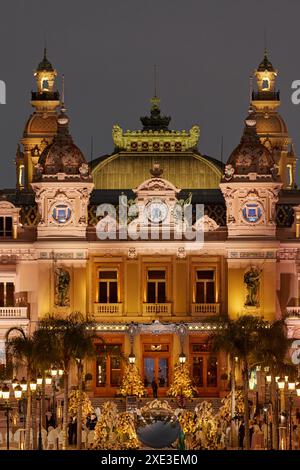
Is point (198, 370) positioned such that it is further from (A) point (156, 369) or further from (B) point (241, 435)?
(B) point (241, 435)

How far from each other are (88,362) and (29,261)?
26.6 ft

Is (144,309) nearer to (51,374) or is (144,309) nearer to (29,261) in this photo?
(29,261)

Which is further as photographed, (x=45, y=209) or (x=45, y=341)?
(x=45, y=209)

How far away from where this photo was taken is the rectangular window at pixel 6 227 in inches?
5246

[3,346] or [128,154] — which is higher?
[128,154]

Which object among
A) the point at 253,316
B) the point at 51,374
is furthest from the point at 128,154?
the point at 51,374

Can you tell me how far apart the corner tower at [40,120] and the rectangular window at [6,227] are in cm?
1085

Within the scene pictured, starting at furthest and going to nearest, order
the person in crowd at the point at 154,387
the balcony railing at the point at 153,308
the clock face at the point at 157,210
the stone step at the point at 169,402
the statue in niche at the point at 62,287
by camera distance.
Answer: the balcony railing at the point at 153,308 → the clock face at the point at 157,210 → the statue in niche at the point at 62,287 → the person in crowd at the point at 154,387 → the stone step at the point at 169,402

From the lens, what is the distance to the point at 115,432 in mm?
102312

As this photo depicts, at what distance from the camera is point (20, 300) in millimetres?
132875

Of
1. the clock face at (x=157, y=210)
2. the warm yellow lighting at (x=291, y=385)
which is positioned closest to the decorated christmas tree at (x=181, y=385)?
the clock face at (x=157, y=210)

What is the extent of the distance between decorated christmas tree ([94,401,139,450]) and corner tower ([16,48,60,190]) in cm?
4255

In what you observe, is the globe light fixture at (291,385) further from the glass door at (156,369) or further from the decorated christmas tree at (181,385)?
the glass door at (156,369)

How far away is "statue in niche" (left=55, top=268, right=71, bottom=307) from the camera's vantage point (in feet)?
430
